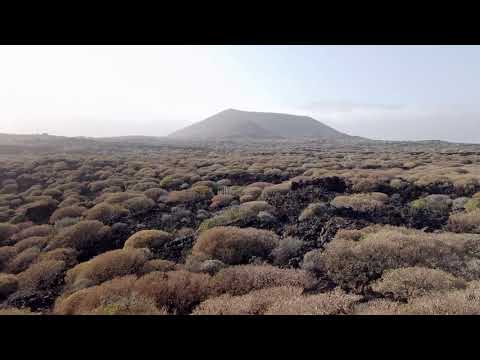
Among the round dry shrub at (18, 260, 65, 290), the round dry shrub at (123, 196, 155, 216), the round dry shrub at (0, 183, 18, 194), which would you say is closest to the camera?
the round dry shrub at (18, 260, 65, 290)

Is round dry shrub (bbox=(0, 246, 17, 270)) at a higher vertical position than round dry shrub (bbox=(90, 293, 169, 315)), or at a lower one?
lower

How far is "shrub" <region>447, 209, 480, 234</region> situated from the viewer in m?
9.10

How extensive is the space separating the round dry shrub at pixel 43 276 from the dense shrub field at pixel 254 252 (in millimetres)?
35

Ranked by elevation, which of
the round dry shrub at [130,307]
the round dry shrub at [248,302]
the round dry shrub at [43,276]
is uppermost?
the round dry shrub at [248,302]

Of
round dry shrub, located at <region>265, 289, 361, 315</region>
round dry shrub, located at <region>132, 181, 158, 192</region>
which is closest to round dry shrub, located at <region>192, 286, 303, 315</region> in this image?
round dry shrub, located at <region>265, 289, 361, 315</region>

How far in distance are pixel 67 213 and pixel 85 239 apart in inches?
159

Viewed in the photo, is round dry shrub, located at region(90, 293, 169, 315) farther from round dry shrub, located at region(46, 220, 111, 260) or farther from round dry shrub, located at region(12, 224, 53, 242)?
round dry shrub, located at region(12, 224, 53, 242)

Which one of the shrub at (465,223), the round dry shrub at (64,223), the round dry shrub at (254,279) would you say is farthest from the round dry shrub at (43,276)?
the shrub at (465,223)

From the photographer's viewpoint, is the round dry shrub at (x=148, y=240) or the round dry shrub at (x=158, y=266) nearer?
the round dry shrub at (x=158, y=266)

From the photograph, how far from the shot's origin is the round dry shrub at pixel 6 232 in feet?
36.7

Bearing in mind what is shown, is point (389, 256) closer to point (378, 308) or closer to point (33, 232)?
point (378, 308)

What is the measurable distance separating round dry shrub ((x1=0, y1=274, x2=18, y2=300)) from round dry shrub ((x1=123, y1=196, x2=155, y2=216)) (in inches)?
232

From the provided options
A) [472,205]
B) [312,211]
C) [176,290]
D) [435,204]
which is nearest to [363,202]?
[312,211]

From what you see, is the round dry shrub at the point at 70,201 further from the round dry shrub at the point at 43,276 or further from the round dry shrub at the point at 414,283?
the round dry shrub at the point at 414,283
